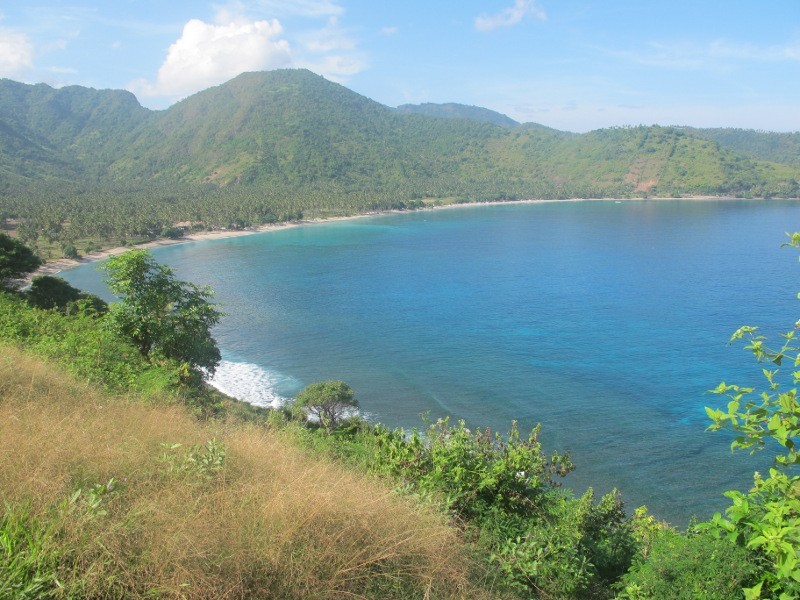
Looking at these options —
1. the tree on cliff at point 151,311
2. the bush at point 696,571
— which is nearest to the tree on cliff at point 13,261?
the tree on cliff at point 151,311

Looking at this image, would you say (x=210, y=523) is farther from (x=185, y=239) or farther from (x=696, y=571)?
(x=185, y=239)

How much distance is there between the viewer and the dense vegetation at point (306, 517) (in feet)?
12.7

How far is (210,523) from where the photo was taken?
14.7ft

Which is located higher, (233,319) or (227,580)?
(227,580)

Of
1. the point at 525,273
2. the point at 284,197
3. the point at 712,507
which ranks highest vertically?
the point at 284,197

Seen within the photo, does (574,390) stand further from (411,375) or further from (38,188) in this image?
(38,188)

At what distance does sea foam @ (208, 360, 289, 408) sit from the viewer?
1336 inches

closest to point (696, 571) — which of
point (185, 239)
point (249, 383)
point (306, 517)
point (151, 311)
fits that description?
point (306, 517)

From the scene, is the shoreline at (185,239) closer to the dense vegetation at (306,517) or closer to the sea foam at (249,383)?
the sea foam at (249,383)

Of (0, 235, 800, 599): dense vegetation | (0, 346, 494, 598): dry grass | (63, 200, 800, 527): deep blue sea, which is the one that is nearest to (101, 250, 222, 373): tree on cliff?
(0, 235, 800, 599): dense vegetation

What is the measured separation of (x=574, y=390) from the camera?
35.8 meters

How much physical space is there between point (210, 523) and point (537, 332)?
4681 cm

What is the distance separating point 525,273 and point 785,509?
75.2m

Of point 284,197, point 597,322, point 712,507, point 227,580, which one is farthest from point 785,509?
point 284,197
